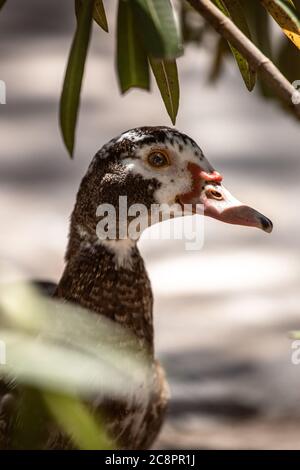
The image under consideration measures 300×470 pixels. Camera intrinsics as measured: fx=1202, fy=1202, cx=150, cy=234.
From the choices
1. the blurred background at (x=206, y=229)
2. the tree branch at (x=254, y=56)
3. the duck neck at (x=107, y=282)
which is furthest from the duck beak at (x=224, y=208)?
the blurred background at (x=206, y=229)

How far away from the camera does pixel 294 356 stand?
290cm

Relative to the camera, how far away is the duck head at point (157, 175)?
6.08 ft

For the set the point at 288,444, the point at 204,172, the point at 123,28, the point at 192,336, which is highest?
the point at 123,28

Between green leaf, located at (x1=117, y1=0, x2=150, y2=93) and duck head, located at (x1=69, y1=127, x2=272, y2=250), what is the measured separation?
0.52 meters

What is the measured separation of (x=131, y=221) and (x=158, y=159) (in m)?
0.12

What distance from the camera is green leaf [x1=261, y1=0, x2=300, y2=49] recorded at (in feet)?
4.58

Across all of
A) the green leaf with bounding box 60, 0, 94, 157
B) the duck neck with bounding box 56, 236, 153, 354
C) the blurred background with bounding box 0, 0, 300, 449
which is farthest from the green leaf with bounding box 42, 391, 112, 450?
the blurred background with bounding box 0, 0, 300, 449

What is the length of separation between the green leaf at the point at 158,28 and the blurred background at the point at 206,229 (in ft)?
3.91

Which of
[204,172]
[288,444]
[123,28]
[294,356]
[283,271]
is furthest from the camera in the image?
[283,271]

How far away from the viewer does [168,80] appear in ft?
5.14

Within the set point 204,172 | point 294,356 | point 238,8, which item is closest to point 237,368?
point 294,356
